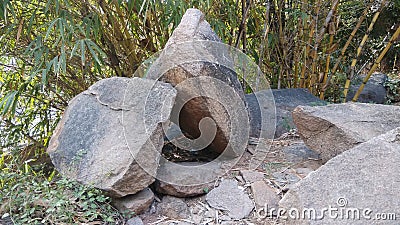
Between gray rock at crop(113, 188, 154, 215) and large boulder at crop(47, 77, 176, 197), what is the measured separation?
0.05 m

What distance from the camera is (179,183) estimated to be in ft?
4.91

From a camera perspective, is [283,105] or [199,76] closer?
[199,76]

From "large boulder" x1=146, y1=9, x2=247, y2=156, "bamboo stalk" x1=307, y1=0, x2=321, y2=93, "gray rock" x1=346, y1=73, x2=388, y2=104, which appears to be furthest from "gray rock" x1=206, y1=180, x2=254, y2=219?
"gray rock" x1=346, y1=73, x2=388, y2=104

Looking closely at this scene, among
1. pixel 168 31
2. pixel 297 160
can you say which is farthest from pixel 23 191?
pixel 168 31

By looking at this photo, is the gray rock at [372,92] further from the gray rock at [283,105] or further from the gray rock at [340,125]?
the gray rock at [340,125]

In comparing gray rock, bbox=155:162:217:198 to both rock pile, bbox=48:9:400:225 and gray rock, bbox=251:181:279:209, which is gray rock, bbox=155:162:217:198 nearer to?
rock pile, bbox=48:9:400:225

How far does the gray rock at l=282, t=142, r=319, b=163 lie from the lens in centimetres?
182

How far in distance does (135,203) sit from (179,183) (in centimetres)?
21

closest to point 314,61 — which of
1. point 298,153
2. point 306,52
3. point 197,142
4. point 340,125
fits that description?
point 306,52

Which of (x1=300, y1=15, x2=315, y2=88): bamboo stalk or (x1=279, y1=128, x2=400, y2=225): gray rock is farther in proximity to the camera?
(x1=300, y1=15, x2=315, y2=88): bamboo stalk

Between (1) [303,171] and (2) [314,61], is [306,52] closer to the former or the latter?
(2) [314,61]

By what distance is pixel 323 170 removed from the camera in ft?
3.82

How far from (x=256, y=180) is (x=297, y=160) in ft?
1.10

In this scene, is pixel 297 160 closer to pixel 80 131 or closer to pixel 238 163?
pixel 238 163
